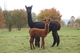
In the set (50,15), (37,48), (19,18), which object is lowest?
(37,48)

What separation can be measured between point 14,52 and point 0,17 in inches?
1559

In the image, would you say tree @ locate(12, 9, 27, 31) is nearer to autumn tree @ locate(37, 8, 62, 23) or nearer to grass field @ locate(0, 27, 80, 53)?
autumn tree @ locate(37, 8, 62, 23)

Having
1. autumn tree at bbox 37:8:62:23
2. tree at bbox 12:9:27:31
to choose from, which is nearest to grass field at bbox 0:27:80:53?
tree at bbox 12:9:27:31

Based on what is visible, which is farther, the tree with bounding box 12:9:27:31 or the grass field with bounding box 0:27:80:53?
the tree with bounding box 12:9:27:31

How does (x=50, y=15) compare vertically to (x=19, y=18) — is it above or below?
above

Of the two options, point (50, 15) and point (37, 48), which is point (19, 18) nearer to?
point (50, 15)

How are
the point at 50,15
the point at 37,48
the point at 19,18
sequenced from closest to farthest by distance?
the point at 37,48 < the point at 19,18 < the point at 50,15

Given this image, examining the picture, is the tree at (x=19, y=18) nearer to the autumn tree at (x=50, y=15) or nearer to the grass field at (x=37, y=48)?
the autumn tree at (x=50, y=15)

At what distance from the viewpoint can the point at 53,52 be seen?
907 centimetres

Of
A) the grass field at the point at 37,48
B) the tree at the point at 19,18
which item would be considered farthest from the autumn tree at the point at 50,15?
the grass field at the point at 37,48

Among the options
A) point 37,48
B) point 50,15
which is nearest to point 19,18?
point 50,15

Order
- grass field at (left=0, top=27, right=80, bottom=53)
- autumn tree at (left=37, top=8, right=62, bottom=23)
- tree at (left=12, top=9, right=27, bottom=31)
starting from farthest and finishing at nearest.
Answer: autumn tree at (left=37, top=8, right=62, bottom=23), tree at (left=12, top=9, right=27, bottom=31), grass field at (left=0, top=27, right=80, bottom=53)

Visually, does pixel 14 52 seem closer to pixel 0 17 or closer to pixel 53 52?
pixel 53 52

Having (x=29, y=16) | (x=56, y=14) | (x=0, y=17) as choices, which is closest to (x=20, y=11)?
(x=0, y=17)
